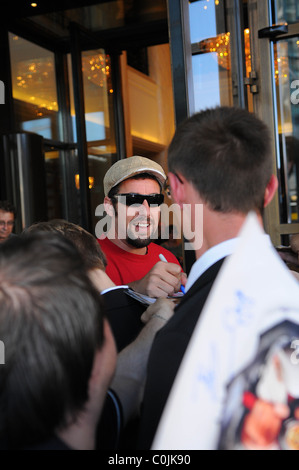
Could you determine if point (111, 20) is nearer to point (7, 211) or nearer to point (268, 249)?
point (7, 211)

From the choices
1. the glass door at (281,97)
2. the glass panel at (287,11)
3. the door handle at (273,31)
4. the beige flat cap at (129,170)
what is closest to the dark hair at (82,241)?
the beige flat cap at (129,170)

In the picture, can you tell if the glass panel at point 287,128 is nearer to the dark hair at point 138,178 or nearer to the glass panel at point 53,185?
the dark hair at point 138,178

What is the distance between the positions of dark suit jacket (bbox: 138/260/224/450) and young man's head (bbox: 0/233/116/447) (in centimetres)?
20

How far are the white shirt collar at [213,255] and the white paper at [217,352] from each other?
1.30 feet

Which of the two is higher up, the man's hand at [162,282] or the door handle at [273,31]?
the door handle at [273,31]

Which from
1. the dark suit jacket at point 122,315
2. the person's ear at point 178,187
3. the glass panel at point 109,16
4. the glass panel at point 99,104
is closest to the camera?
the person's ear at point 178,187

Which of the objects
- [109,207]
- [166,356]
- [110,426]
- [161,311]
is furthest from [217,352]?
[109,207]

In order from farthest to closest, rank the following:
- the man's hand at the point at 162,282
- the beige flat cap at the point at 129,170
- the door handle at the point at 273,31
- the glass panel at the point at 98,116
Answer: the glass panel at the point at 98,116, the door handle at the point at 273,31, the beige flat cap at the point at 129,170, the man's hand at the point at 162,282

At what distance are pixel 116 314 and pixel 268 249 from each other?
92 centimetres

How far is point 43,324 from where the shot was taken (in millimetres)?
694

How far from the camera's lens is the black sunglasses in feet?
7.88

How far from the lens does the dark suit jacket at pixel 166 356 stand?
937mm

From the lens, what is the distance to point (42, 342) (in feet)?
2.27

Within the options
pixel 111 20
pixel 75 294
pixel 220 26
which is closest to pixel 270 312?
pixel 75 294
